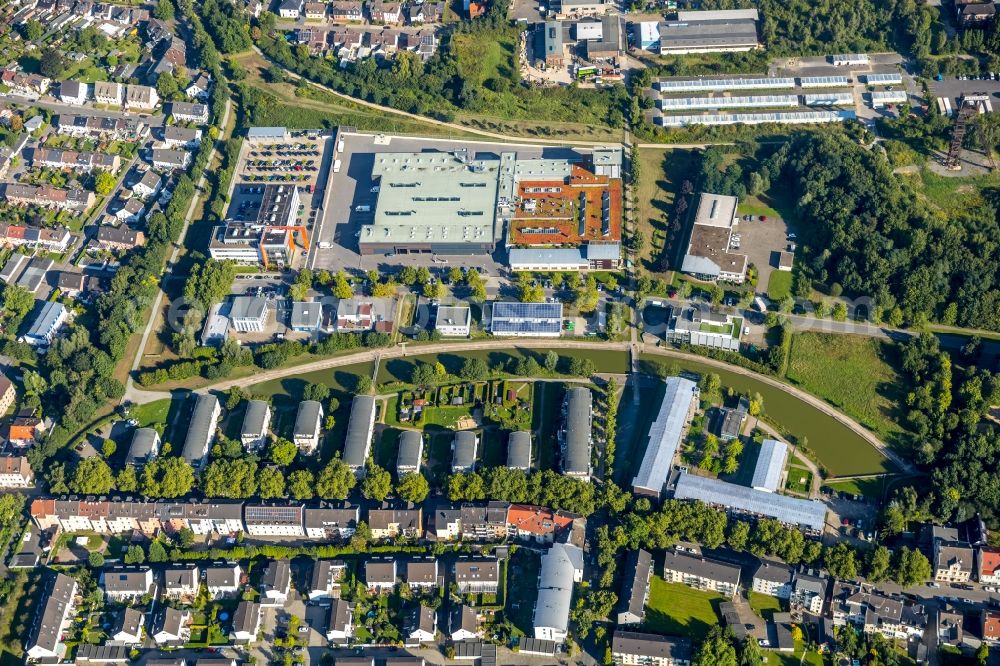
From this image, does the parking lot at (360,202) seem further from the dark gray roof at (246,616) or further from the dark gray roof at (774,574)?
the dark gray roof at (774,574)

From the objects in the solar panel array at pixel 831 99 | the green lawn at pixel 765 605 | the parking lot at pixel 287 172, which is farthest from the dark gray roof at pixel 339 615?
the solar panel array at pixel 831 99

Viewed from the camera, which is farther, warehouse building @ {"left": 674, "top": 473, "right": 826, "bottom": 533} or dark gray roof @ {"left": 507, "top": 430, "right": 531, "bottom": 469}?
dark gray roof @ {"left": 507, "top": 430, "right": 531, "bottom": 469}

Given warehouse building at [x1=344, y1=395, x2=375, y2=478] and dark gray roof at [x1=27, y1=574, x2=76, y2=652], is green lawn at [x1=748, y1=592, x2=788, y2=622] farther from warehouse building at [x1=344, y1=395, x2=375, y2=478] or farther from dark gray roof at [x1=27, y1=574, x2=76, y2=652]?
dark gray roof at [x1=27, y1=574, x2=76, y2=652]

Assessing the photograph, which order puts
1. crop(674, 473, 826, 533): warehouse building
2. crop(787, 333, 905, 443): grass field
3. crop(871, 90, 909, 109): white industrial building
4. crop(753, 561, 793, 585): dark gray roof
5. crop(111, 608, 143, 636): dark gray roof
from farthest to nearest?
crop(871, 90, 909, 109): white industrial building
crop(787, 333, 905, 443): grass field
crop(674, 473, 826, 533): warehouse building
crop(753, 561, 793, 585): dark gray roof
crop(111, 608, 143, 636): dark gray roof

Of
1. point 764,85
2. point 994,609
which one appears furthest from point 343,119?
point 994,609

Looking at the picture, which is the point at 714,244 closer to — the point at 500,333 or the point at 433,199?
the point at 500,333

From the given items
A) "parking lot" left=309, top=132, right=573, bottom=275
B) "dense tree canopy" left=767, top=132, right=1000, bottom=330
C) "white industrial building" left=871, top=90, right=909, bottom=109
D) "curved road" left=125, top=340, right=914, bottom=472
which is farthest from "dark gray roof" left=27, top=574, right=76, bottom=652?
"white industrial building" left=871, top=90, right=909, bottom=109
